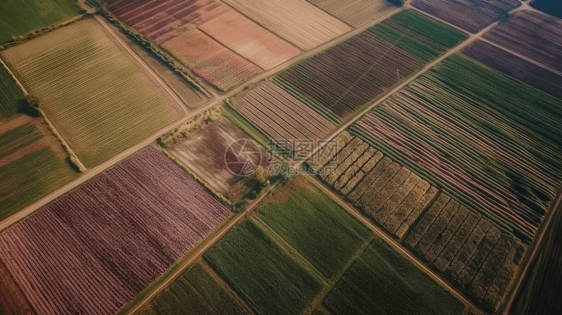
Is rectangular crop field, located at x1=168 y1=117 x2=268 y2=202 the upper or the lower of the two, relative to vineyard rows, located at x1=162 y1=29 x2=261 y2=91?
lower

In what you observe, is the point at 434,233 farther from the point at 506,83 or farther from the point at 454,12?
the point at 454,12

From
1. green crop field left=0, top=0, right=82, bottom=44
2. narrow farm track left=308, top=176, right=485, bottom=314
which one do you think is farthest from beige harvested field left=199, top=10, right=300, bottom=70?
green crop field left=0, top=0, right=82, bottom=44

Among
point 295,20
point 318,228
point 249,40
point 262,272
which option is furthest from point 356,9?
point 262,272

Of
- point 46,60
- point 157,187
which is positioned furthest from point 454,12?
point 46,60

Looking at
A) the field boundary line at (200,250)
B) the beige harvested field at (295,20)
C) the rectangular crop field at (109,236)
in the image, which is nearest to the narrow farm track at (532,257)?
the field boundary line at (200,250)

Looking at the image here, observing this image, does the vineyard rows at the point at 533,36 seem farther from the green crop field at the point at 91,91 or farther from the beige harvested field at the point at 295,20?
the green crop field at the point at 91,91

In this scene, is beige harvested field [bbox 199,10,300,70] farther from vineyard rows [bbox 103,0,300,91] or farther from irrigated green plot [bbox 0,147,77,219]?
irrigated green plot [bbox 0,147,77,219]
